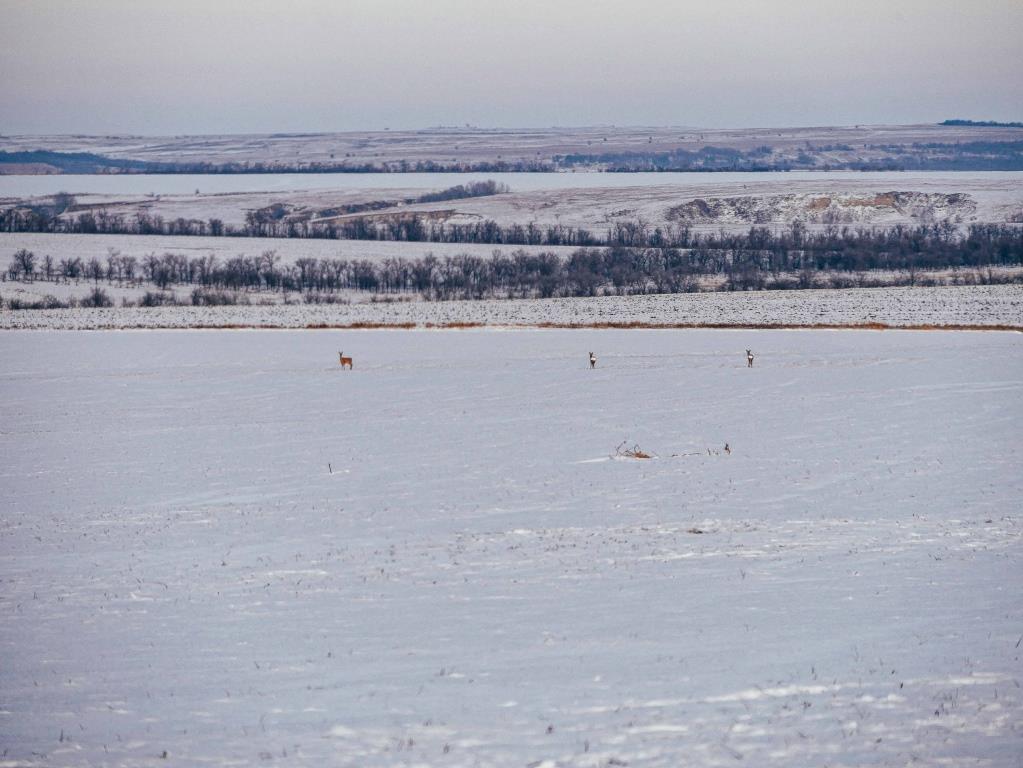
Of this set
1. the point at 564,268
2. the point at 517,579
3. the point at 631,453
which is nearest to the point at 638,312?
the point at 564,268

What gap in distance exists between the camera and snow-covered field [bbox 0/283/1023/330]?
46.5m

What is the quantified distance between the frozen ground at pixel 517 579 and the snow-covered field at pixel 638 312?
1918 cm

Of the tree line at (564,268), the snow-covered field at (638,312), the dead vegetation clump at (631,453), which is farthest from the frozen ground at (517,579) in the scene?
the tree line at (564,268)

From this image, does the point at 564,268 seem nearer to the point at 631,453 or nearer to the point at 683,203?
the point at 683,203

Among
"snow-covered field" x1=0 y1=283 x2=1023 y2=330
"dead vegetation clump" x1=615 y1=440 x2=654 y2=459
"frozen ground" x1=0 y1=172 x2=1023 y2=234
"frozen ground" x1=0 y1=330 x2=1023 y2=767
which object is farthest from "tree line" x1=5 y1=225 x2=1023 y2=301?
"dead vegetation clump" x1=615 y1=440 x2=654 y2=459

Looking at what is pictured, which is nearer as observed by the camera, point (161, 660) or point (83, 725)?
point (83, 725)

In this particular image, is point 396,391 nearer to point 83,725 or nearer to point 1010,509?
point 1010,509

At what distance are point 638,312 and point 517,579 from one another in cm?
3905

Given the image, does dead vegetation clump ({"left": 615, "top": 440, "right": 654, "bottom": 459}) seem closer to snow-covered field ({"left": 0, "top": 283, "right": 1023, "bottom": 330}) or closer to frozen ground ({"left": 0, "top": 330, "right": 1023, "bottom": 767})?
frozen ground ({"left": 0, "top": 330, "right": 1023, "bottom": 767})

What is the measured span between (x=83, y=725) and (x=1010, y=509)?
12.6 meters

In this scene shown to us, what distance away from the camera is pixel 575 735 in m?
8.69

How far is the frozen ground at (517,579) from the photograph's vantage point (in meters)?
8.86

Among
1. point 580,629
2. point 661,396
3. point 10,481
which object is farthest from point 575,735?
point 661,396

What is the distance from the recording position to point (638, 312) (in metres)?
51.2
